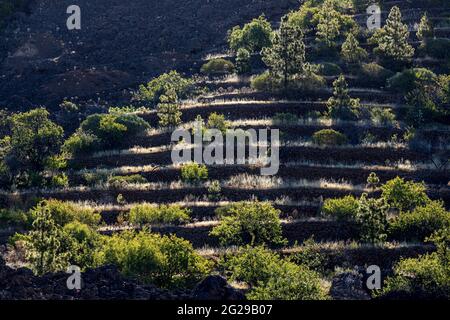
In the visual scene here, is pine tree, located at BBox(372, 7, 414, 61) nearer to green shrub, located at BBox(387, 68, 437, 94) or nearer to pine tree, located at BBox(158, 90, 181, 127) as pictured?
green shrub, located at BBox(387, 68, 437, 94)

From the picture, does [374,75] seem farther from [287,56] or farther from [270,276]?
[270,276]

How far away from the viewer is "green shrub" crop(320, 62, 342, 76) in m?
78.5

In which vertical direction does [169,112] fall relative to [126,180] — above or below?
above

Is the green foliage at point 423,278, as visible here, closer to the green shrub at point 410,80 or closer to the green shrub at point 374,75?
the green shrub at point 410,80

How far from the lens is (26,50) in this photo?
91.2 metres

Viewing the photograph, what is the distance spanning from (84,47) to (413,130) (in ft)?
124

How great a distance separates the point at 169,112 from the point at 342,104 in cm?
1353

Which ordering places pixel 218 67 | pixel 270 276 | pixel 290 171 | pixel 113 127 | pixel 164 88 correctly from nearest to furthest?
pixel 270 276
pixel 290 171
pixel 113 127
pixel 164 88
pixel 218 67

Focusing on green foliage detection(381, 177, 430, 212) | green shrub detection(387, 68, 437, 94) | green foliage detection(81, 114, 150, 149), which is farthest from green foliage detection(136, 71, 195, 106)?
green foliage detection(381, 177, 430, 212)

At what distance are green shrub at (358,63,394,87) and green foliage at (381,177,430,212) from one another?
20370 millimetres

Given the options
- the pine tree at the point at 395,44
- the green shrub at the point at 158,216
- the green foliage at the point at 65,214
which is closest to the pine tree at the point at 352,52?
the pine tree at the point at 395,44

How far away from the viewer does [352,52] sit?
79625 mm

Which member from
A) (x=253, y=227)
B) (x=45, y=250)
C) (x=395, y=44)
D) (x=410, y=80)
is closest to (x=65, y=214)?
(x=45, y=250)

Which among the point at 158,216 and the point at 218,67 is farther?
the point at 218,67
